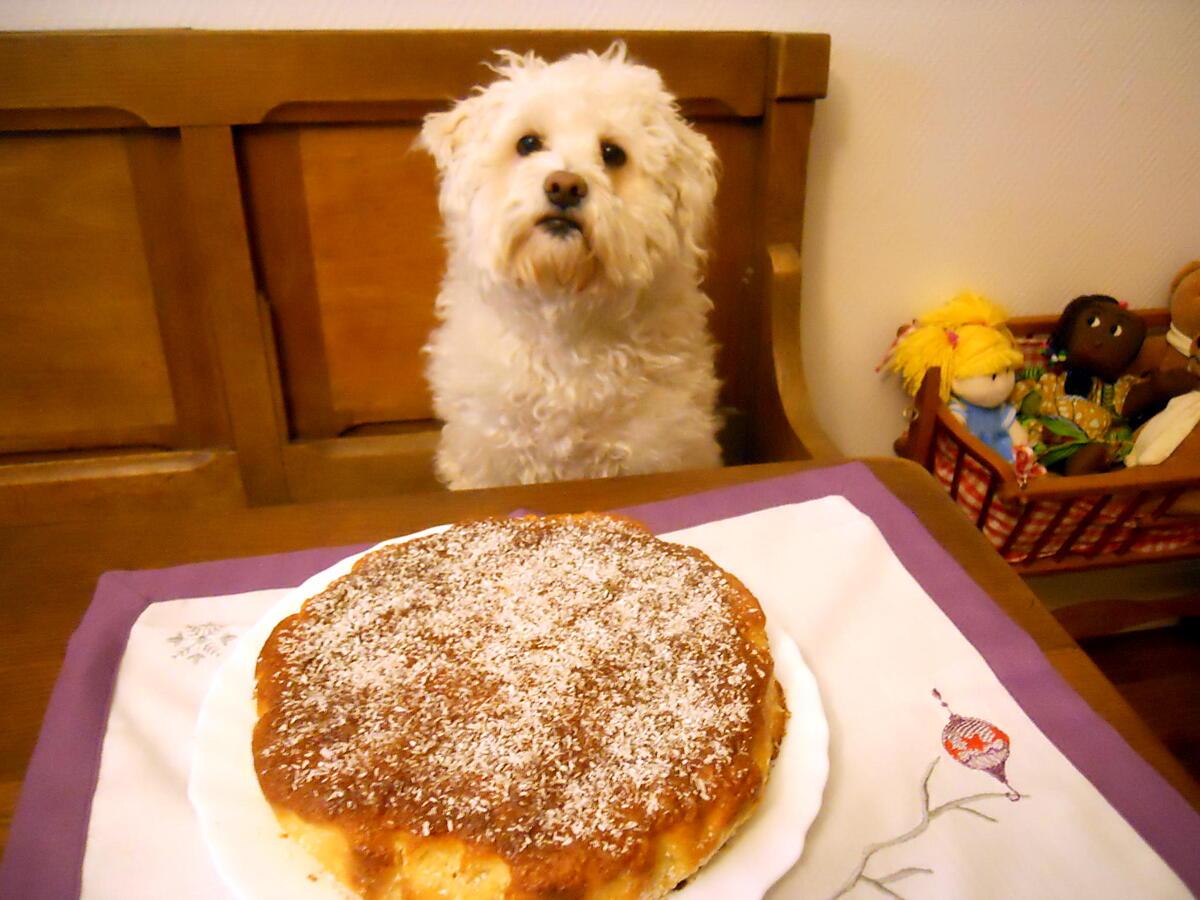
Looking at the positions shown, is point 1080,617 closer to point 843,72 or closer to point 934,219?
point 934,219

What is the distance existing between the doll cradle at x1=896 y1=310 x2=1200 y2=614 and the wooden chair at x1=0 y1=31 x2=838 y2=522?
279 millimetres

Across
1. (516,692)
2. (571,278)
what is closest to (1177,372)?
(571,278)

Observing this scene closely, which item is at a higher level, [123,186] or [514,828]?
[123,186]

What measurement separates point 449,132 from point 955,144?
767mm

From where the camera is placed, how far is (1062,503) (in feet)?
3.82

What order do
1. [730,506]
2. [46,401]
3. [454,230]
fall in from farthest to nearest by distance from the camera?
[46,401], [454,230], [730,506]

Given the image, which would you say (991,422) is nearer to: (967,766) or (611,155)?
(611,155)

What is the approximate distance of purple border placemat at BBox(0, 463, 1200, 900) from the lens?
47cm

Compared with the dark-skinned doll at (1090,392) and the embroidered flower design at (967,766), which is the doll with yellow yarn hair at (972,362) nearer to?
the dark-skinned doll at (1090,392)

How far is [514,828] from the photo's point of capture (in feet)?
1.33

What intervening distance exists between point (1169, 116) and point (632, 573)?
1264 mm

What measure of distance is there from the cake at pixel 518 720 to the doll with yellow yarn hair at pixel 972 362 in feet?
2.71

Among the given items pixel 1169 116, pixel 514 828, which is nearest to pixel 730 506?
pixel 514 828

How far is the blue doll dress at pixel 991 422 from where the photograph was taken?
49.6 inches
